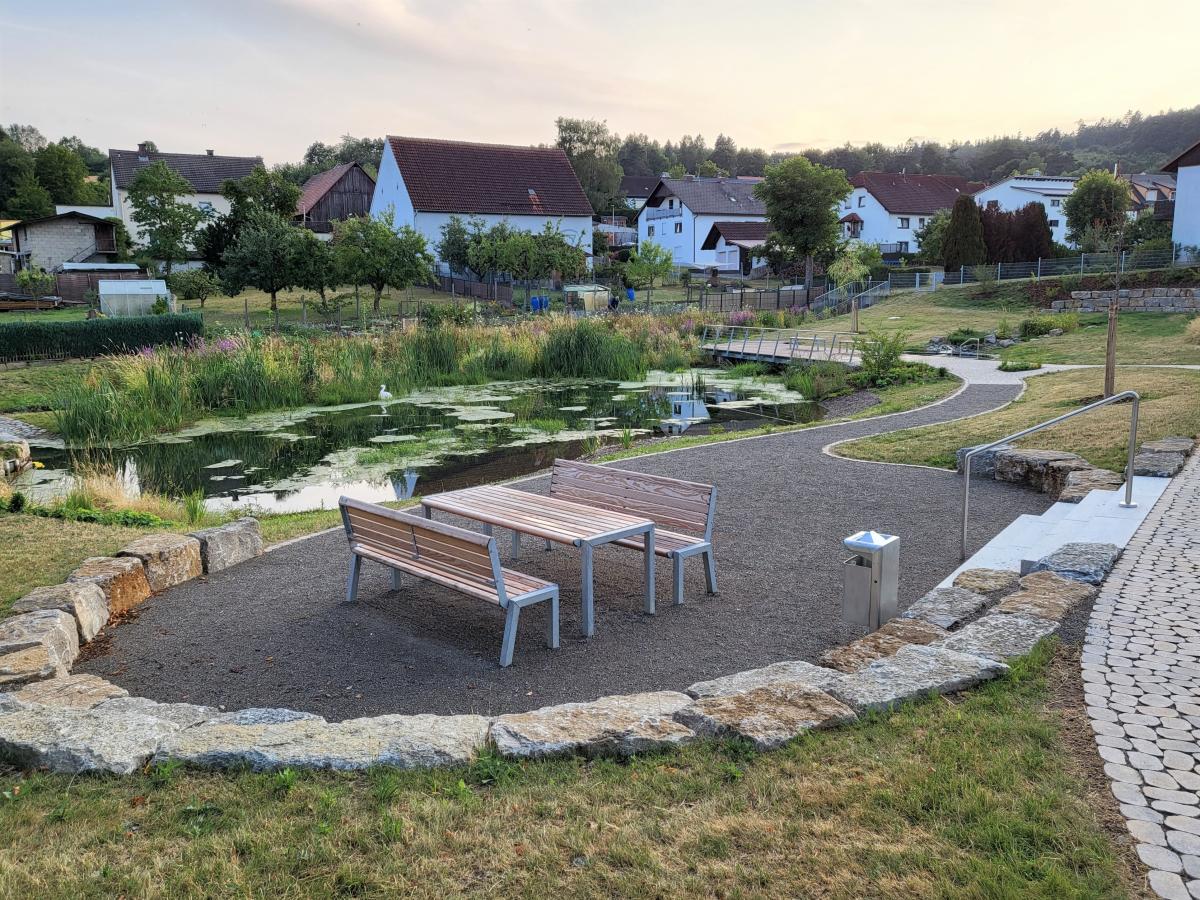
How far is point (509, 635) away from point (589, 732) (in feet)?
5.65

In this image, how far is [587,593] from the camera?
6332 millimetres

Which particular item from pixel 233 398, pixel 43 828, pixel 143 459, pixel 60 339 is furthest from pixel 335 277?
pixel 43 828

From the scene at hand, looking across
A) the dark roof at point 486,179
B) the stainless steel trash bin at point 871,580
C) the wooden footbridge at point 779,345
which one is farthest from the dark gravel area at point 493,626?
the dark roof at point 486,179

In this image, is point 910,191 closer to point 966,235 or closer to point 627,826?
point 966,235

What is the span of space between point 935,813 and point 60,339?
2612cm

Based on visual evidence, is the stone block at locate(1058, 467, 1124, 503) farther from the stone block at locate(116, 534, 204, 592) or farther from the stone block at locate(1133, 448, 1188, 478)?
the stone block at locate(116, 534, 204, 592)

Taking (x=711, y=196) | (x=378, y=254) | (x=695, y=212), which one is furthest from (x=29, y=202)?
(x=711, y=196)

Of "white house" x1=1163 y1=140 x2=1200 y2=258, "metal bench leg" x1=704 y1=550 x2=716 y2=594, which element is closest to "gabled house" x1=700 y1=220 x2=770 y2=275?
"white house" x1=1163 y1=140 x2=1200 y2=258

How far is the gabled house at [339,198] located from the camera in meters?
61.4

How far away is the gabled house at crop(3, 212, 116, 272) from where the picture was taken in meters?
52.4

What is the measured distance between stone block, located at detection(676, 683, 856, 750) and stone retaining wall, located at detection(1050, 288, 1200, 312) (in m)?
31.4

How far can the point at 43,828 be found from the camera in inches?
140

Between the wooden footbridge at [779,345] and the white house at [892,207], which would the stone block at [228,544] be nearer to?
the wooden footbridge at [779,345]

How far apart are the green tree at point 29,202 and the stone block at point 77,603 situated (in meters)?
72.0
